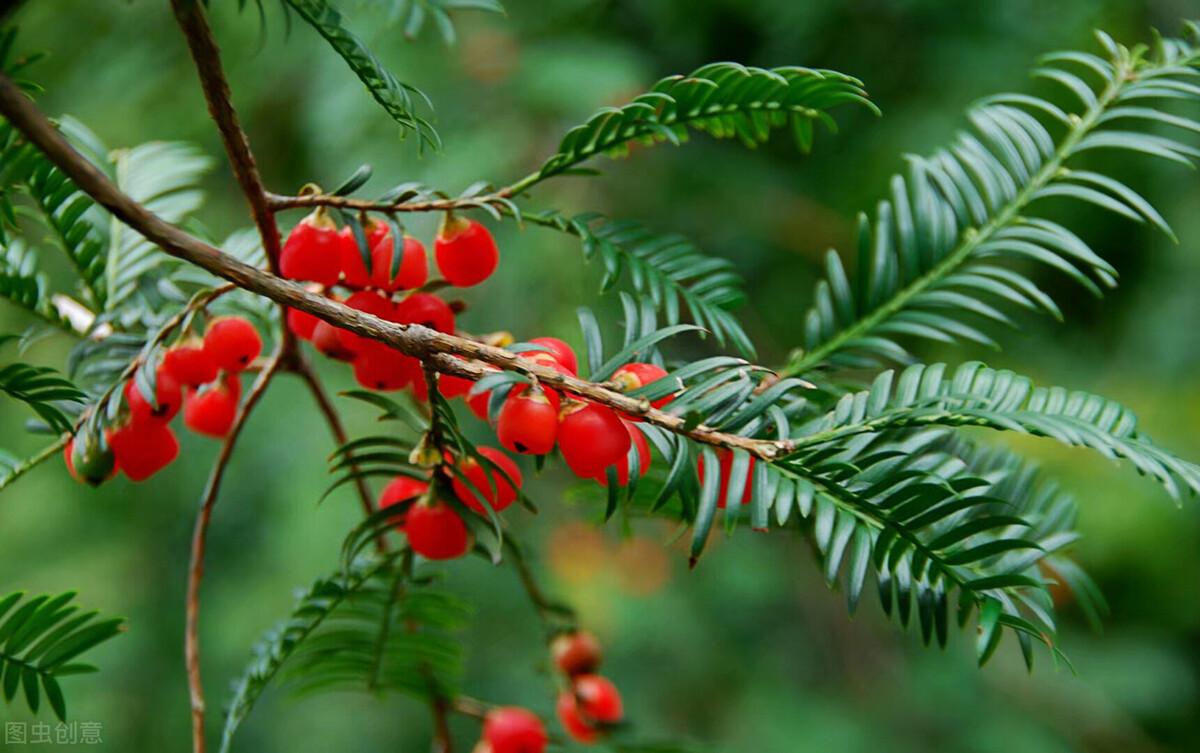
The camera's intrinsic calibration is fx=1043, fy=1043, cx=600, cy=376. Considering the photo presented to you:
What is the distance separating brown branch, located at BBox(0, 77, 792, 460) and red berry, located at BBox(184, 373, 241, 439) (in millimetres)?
181

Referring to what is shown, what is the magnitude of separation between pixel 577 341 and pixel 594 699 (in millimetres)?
806

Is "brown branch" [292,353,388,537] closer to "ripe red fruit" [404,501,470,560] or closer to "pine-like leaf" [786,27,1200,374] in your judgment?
"ripe red fruit" [404,501,470,560]

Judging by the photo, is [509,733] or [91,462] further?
[509,733]

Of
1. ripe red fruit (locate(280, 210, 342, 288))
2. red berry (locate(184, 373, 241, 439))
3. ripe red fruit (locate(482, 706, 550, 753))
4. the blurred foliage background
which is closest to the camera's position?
ripe red fruit (locate(280, 210, 342, 288))

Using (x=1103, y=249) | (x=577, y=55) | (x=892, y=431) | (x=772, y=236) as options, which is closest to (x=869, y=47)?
(x=772, y=236)

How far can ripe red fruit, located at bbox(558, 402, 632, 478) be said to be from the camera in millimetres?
382

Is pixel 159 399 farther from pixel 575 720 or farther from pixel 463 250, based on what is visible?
pixel 575 720

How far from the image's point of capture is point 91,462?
0.45 m

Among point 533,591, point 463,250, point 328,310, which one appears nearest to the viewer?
point 328,310

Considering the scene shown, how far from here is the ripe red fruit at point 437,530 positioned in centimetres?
45

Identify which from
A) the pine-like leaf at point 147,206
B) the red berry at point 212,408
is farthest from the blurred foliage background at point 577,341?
the red berry at point 212,408

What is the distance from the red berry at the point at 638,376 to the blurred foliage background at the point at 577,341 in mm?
952

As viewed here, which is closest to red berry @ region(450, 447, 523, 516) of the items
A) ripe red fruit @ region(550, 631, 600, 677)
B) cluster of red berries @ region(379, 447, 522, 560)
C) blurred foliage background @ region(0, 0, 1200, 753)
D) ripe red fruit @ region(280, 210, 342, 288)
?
cluster of red berries @ region(379, 447, 522, 560)

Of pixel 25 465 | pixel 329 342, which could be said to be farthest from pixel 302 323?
pixel 25 465
